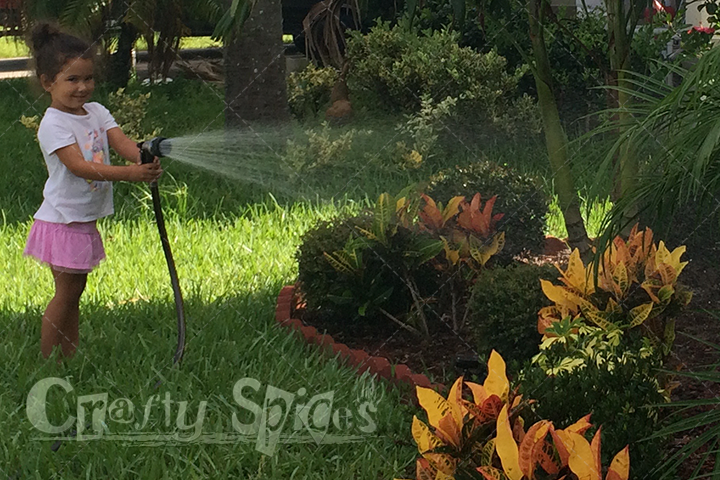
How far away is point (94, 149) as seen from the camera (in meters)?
3.36

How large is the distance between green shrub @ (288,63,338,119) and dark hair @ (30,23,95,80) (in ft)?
14.3

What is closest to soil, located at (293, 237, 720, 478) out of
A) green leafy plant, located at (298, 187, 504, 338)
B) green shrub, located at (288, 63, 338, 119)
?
green leafy plant, located at (298, 187, 504, 338)

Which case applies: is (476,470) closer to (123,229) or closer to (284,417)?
(284,417)

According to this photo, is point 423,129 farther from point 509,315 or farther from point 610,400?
point 610,400


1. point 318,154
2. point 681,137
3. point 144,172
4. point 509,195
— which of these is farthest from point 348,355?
point 318,154

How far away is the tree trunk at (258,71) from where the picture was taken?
598 centimetres

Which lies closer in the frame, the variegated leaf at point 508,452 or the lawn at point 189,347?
the variegated leaf at point 508,452

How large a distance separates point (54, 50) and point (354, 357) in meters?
1.42

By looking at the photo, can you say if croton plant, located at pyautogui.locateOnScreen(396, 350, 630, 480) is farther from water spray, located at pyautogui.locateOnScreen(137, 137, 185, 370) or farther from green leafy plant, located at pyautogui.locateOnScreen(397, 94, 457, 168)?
green leafy plant, located at pyautogui.locateOnScreen(397, 94, 457, 168)

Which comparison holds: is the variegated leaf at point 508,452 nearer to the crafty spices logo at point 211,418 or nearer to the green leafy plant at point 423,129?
the crafty spices logo at point 211,418

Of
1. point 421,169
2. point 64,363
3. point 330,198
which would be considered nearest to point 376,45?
point 421,169

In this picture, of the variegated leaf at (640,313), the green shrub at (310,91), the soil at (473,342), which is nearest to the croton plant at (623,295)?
the variegated leaf at (640,313)

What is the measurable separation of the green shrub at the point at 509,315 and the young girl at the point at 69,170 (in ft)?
3.96

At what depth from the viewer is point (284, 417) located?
116 inches
